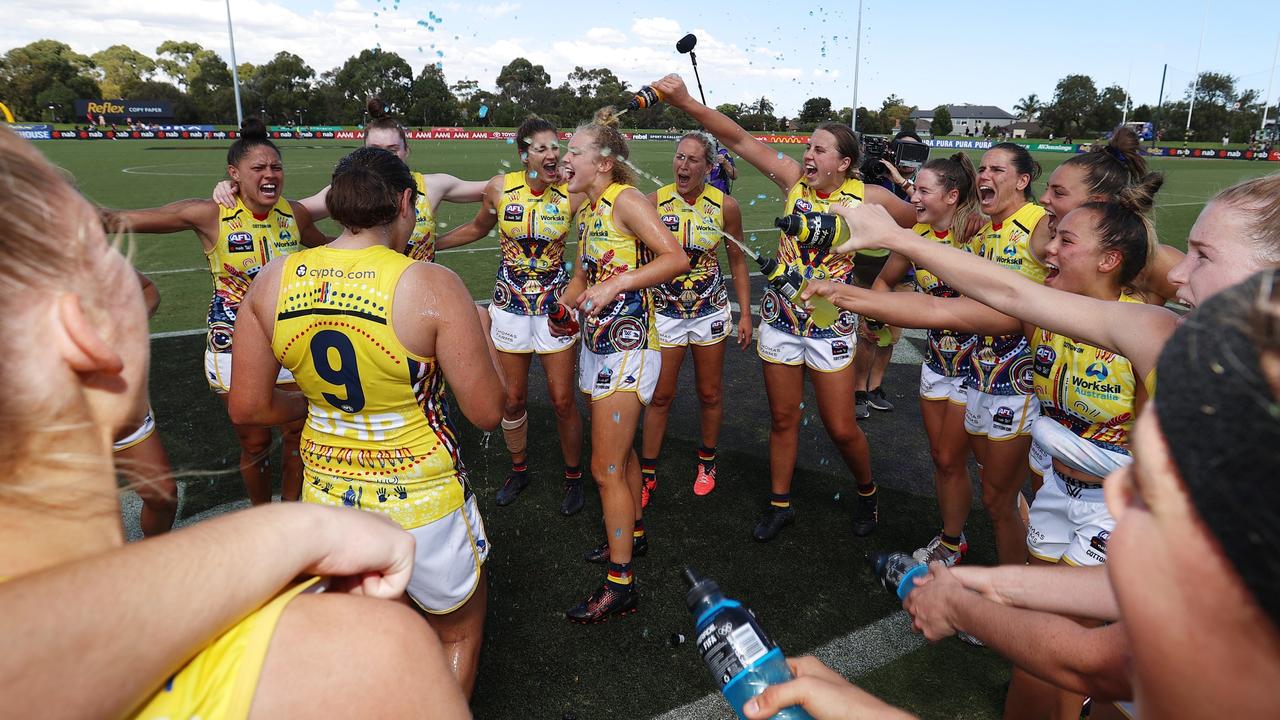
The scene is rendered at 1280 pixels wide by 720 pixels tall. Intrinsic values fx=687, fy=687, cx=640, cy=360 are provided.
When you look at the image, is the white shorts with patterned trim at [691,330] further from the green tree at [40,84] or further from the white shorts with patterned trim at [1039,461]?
the green tree at [40,84]

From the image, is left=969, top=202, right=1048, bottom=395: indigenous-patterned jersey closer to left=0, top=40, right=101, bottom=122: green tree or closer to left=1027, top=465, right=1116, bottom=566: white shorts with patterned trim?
left=1027, top=465, right=1116, bottom=566: white shorts with patterned trim

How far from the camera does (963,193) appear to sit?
4.98 meters

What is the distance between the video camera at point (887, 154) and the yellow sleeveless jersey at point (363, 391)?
232 inches

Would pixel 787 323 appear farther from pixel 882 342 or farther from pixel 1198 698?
pixel 1198 698

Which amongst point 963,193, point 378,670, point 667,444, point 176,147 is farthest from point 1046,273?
point 176,147

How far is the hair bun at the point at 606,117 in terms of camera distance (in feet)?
14.9

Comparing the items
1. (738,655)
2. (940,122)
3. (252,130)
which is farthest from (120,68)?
(738,655)

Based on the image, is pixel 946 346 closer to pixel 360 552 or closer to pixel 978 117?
pixel 360 552

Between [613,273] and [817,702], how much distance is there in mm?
3306

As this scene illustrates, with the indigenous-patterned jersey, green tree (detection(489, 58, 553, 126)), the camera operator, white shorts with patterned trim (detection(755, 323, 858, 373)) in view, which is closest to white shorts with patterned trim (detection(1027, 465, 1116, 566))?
the indigenous-patterned jersey

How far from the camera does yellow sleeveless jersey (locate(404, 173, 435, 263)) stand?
5414 millimetres

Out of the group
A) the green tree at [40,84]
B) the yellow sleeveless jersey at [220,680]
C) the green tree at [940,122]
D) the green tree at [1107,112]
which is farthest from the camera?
the green tree at [1107,112]

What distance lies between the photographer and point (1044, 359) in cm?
311

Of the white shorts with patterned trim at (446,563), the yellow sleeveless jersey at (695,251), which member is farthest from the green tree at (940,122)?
the white shorts with patterned trim at (446,563)
